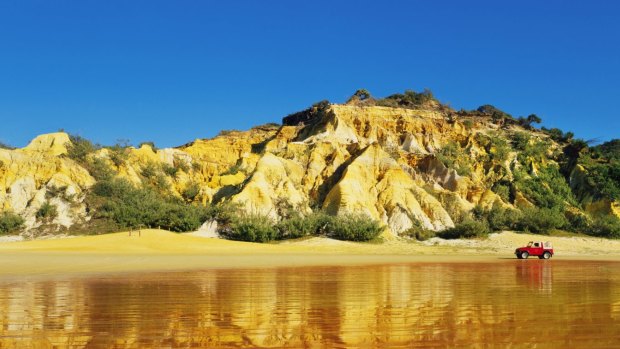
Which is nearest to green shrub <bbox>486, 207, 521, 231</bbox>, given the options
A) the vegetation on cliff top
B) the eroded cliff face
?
the vegetation on cliff top

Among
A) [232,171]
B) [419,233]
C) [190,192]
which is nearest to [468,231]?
[419,233]

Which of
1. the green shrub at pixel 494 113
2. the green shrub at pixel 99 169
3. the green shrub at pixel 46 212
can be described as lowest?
the green shrub at pixel 46 212

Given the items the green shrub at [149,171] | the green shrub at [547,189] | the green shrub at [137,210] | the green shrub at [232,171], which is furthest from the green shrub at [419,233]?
the green shrub at [149,171]

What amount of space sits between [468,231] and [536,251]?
1002cm

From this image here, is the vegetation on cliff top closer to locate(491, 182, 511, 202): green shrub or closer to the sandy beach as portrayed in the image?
locate(491, 182, 511, 202): green shrub

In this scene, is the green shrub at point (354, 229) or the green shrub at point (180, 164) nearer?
the green shrub at point (354, 229)

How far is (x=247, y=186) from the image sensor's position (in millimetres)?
42031

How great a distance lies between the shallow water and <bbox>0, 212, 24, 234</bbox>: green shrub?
26.2m

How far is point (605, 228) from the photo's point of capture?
43281 millimetres

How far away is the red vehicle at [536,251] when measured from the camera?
2861 centimetres

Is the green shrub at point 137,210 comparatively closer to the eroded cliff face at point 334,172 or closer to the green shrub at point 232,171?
the eroded cliff face at point 334,172

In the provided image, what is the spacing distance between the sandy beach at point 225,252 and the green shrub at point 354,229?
1136 millimetres

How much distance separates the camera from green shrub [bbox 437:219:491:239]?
38.7 metres

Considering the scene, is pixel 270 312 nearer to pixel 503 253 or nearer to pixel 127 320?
pixel 127 320
